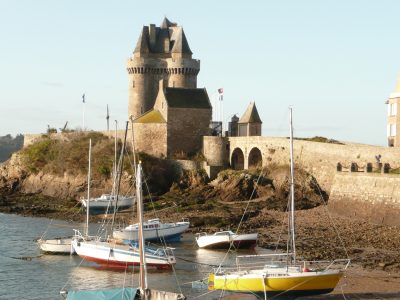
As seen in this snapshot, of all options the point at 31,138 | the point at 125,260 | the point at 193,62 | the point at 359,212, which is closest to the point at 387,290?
the point at 125,260

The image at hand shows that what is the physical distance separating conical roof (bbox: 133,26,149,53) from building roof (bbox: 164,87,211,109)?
7.89 metres

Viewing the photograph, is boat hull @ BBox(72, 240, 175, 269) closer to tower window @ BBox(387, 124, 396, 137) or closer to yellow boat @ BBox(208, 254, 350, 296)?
yellow boat @ BBox(208, 254, 350, 296)

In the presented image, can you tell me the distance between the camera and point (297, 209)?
142 feet

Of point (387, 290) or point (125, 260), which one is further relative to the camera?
point (125, 260)

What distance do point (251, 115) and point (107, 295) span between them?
36.7 m

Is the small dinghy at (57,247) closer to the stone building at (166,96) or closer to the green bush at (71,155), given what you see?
the green bush at (71,155)

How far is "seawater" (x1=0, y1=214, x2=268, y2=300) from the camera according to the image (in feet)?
89.5

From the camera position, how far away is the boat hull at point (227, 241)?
3491 cm

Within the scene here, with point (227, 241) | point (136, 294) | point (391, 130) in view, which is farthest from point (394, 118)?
point (136, 294)

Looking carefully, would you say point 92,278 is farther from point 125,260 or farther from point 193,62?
point 193,62

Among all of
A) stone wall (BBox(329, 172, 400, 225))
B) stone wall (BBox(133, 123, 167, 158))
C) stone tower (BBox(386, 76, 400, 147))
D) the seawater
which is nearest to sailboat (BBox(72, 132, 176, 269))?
the seawater

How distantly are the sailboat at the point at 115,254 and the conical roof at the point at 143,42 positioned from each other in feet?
111

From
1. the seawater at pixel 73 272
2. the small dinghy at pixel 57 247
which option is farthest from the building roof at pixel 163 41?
the small dinghy at pixel 57 247

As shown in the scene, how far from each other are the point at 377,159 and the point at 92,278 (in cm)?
1849
